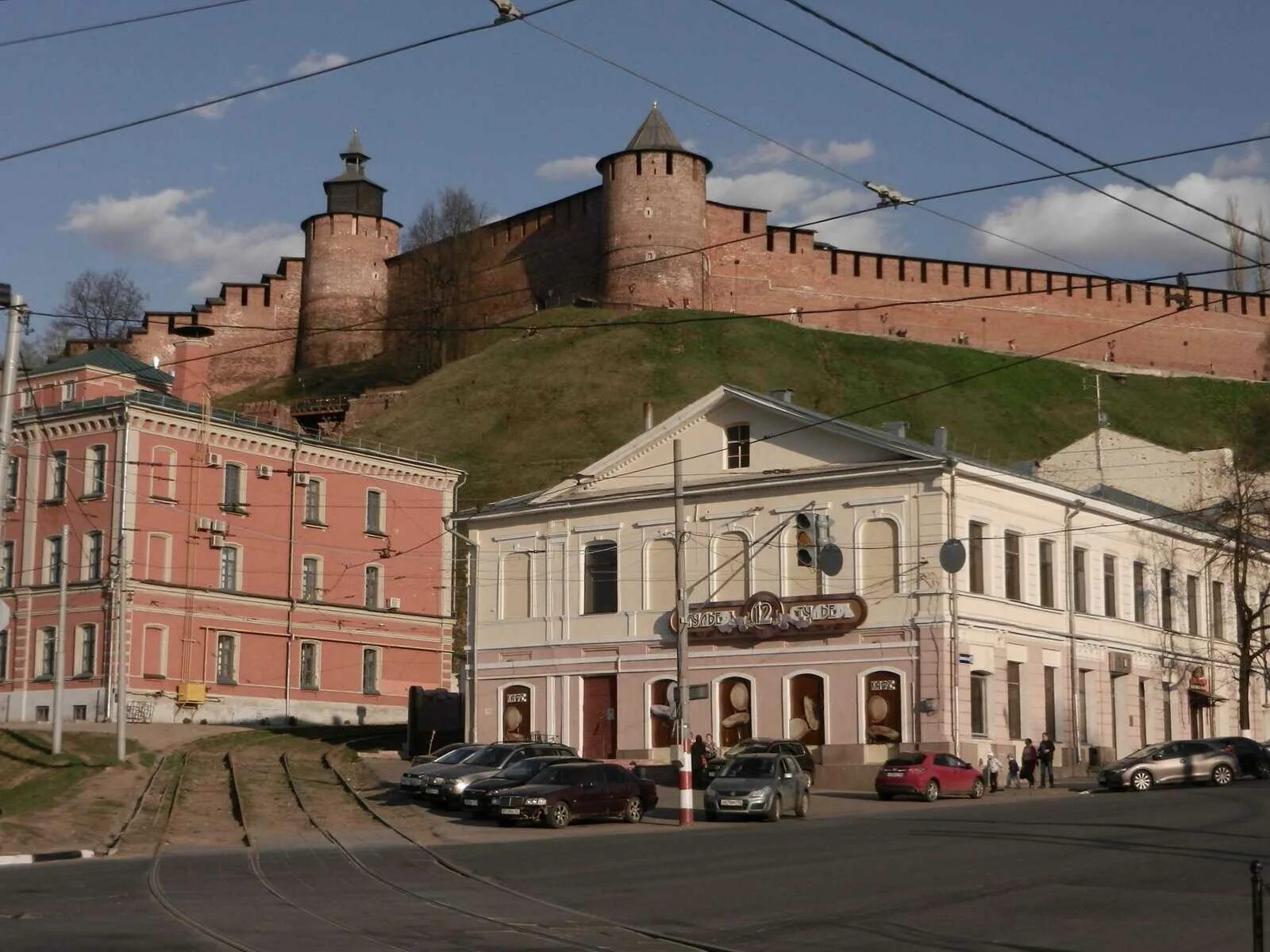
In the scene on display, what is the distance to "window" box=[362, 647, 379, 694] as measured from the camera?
220 ft

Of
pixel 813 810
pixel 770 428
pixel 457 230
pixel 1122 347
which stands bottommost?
pixel 813 810

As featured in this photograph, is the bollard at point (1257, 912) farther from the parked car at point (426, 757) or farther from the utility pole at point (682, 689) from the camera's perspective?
the parked car at point (426, 757)

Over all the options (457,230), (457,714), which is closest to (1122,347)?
(457,230)

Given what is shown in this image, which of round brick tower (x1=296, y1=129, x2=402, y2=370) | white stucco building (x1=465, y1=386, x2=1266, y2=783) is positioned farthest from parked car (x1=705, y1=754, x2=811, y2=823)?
round brick tower (x1=296, y1=129, x2=402, y2=370)

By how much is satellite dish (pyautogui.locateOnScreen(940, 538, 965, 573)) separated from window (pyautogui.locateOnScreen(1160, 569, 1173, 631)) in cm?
1372

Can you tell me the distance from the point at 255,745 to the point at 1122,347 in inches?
3560

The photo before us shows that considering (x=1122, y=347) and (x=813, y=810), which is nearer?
(x=813, y=810)

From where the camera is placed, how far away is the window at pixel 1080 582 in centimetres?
4772

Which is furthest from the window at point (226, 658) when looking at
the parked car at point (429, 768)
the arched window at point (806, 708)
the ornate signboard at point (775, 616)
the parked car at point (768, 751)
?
the parked car at point (768, 751)

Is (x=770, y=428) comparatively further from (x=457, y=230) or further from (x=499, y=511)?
(x=457, y=230)

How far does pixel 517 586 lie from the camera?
5012 cm

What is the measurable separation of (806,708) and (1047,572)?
7966 mm

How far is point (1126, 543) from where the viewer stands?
5022 centimetres

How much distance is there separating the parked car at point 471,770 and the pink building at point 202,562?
23.0 metres
